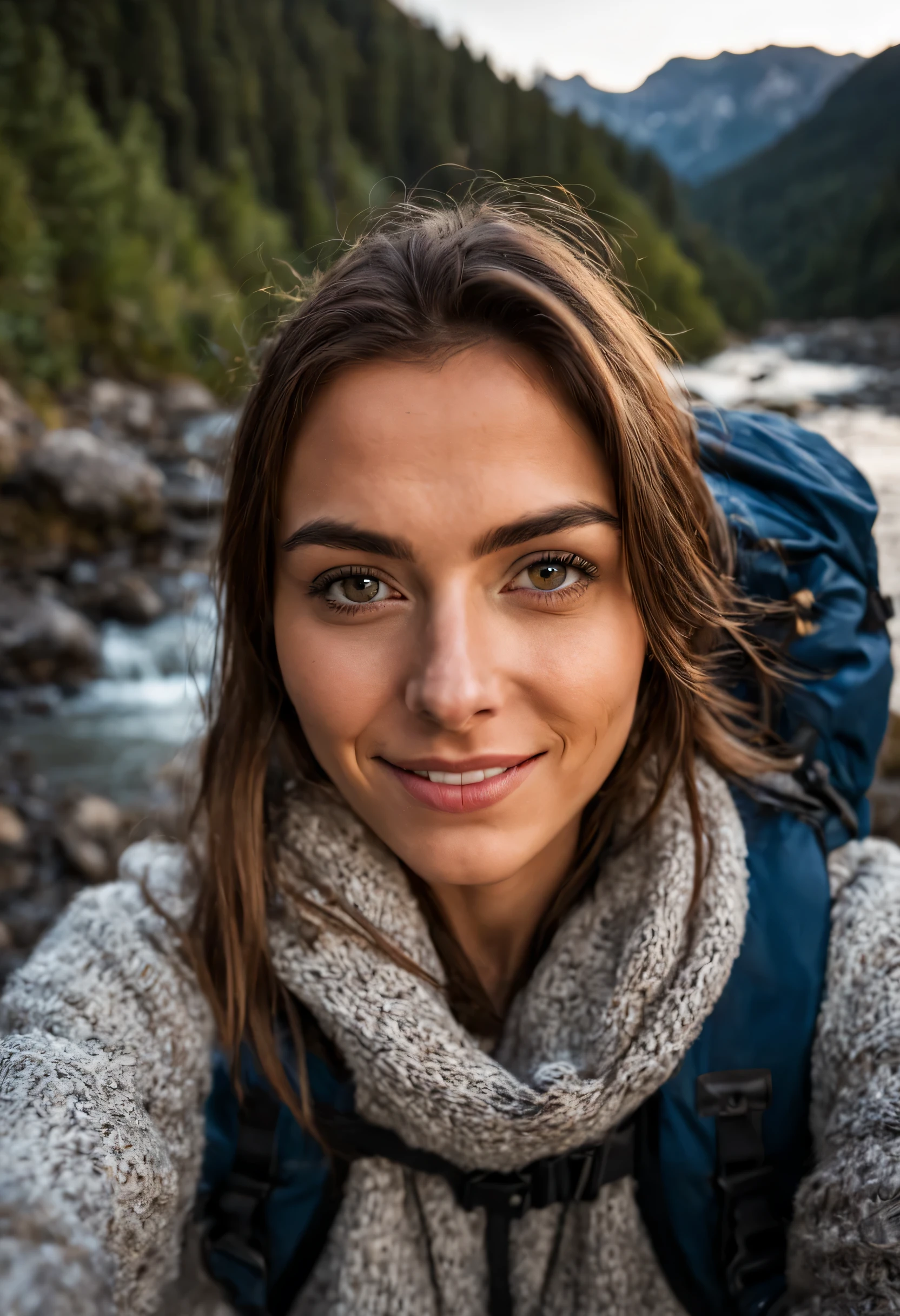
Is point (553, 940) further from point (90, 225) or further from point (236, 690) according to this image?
point (90, 225)

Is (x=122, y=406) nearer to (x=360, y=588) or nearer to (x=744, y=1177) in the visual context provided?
(x=360, y=588)

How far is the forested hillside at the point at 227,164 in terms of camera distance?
60.1 ft

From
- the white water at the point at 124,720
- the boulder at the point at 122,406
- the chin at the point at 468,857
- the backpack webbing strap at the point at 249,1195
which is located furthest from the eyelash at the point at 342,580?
the boulder at the point at 122,406

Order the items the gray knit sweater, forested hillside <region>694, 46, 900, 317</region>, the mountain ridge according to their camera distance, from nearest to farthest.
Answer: the gray knit sweater → forested hillside <region>694, 46, 900, 317</region> → the mountain ridge

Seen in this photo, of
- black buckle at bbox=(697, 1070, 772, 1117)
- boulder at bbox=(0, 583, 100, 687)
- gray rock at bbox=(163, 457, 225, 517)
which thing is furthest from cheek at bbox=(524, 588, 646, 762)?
gray rock at bbox=(163, 457, 225, 517)

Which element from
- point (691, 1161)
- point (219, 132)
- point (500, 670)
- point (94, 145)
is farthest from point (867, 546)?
point (219, 132)

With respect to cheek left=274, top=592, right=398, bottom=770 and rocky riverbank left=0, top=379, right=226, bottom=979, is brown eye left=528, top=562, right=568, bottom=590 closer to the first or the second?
cheek left=274, top=592, right=398, bottom=770

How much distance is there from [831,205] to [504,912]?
91852 mm

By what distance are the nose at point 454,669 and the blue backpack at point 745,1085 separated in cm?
60

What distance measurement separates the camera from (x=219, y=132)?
1599 inches

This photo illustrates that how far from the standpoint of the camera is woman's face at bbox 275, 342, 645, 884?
122 cm

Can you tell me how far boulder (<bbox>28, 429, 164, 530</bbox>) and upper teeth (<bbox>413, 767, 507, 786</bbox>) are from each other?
10.9 meters

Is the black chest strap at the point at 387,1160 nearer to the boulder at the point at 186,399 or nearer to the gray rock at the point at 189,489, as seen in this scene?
the gray rock at the point at 189,489

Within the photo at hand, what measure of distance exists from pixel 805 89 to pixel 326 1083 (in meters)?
126
